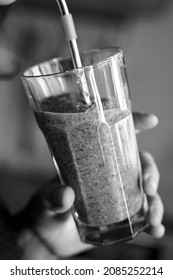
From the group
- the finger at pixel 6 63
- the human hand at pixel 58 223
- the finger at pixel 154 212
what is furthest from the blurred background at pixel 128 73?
the finger at pixel 154 212

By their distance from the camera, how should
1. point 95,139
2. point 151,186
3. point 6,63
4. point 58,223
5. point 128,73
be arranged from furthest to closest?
1. point 128,73
2. point 6,63
3. point 58,223
4. point 151,186
5. point 95,139

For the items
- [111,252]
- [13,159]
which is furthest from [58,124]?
[13,159]

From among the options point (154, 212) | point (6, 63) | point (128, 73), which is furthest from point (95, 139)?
point (128, 73)

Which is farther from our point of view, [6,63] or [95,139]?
[6,63]

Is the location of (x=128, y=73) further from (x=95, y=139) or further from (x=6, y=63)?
(x=95, y=139)

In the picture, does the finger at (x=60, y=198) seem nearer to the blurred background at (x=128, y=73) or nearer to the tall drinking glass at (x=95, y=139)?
the tall drinking glass at (x=95, y=139)

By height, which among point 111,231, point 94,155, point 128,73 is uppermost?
point 94,155
